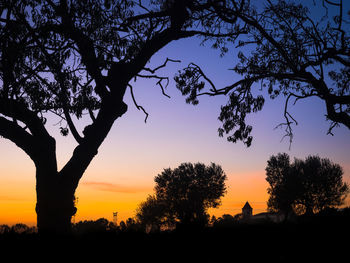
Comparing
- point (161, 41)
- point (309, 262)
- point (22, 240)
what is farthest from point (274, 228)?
point (161, 41)

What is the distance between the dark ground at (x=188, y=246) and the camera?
259 cm

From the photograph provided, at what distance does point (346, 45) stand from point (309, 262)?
617 inches

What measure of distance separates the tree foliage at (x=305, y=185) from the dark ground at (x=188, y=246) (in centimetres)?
4594

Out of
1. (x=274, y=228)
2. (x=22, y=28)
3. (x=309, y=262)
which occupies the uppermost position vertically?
(x=22, y=28)

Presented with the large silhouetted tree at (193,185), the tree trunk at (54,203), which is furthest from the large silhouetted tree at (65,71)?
the large silhouetted tree at (193,185)

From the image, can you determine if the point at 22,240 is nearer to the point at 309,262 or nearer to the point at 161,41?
the point at 309,262

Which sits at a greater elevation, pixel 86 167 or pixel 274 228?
pixel 86 167

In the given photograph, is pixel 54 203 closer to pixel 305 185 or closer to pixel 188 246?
pixel 188 246

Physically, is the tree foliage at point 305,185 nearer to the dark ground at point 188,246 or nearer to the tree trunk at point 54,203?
the tree trunk at point 54,203

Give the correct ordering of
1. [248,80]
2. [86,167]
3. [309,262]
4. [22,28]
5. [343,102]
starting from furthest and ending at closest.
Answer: [248,80] < [343,102] < [86,167] < [22,28] < [309,262]

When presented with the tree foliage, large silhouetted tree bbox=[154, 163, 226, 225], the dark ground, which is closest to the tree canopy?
large silhouetted tree bbox=[154, 163, 226, 225]

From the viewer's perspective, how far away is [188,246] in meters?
2.72

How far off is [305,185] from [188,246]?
155 feet

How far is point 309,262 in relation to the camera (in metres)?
2.77
